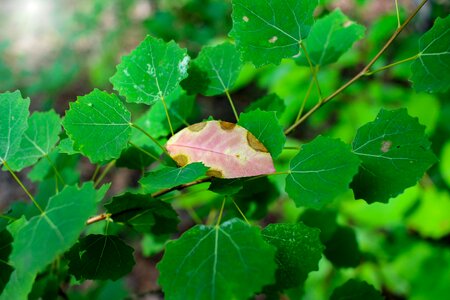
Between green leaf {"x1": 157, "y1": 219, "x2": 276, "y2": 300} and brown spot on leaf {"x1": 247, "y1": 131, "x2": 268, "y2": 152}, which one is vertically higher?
brown spot on leaf {"x1": 247, "y1": 131, "x2": 268, "y2": 152}

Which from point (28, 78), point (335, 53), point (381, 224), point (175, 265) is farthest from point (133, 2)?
point (175, 265)

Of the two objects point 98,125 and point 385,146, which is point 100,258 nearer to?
point 98,125

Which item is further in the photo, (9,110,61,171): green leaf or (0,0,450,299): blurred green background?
(0,0,450,299): blurred green background

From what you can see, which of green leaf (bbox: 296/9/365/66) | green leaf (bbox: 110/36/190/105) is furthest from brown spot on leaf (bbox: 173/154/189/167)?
green leaf (bbox: 296/9/365/66)

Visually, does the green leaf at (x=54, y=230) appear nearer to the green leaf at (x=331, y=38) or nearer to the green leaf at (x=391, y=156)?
the green leaf at (x=391, y=156)

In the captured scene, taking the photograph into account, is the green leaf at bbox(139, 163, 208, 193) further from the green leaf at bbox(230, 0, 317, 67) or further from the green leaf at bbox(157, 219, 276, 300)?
the green leaf at bbox(230, 0, 317, 67)

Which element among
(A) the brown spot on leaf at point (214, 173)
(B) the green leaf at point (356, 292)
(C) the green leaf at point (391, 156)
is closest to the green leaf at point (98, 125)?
(A) the brown spot on leaf at point (214, 173)

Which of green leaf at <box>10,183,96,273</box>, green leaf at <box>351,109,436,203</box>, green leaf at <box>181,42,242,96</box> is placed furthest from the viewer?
green leaf at <box>181,42,242,96</box>
